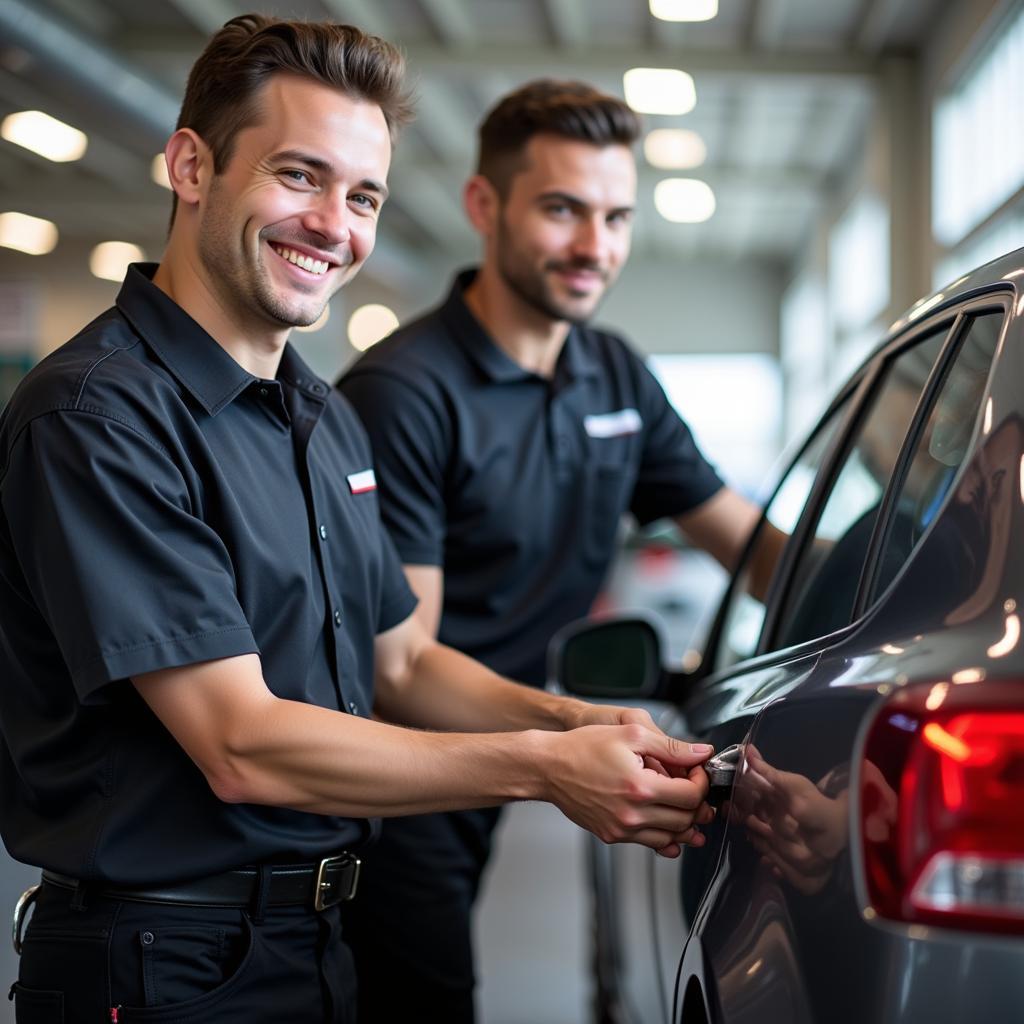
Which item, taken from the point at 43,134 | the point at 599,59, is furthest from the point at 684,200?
the point at 43,134

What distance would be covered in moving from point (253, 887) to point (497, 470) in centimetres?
127

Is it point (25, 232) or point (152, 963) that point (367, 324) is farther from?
point (152, 963)

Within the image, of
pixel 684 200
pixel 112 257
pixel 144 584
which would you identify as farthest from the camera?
pixel 112 257

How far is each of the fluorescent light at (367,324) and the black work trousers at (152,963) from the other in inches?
629

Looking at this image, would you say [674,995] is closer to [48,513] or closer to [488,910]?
[48,513]

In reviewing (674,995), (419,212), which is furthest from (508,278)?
(419,212)

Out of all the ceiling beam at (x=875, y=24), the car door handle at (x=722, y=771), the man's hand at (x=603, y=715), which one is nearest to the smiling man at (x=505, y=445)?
the man's hand at (x=603, y=715)

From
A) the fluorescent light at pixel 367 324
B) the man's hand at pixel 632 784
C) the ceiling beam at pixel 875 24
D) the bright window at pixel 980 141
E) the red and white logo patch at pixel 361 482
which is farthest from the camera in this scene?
the fluorescent light at pixel 367 324

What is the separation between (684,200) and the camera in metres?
14.0

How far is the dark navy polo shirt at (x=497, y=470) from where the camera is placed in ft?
8.80

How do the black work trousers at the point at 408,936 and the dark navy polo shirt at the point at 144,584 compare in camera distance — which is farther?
the black work trousers at the point at 408,936

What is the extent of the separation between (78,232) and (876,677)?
15847 millimetres

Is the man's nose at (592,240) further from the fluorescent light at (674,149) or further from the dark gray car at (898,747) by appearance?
the fluorescent light at (674,149)

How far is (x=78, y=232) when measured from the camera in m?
15.6
